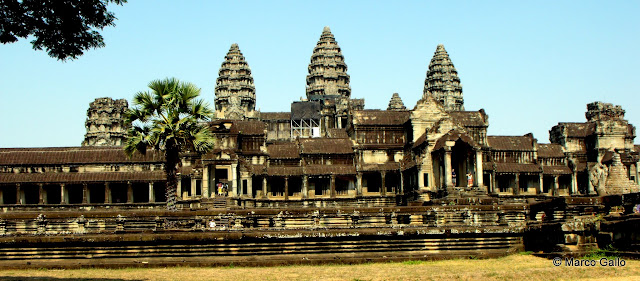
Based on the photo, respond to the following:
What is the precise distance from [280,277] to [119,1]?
29.8 feet

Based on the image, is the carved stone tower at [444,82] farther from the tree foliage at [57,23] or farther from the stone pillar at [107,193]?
the tree foliage at [57,23]

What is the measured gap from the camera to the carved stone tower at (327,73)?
111 m

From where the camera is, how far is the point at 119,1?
16.6 m

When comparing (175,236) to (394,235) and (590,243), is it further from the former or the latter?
(590,243)

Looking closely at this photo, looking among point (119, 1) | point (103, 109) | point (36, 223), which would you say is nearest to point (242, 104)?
point (103, 109)

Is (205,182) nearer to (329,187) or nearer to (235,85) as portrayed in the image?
(329,187)

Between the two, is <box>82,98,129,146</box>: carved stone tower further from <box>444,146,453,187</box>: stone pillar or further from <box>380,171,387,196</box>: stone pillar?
<box>444,146,453,187</box>: stone pillar

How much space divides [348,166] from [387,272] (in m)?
33.2

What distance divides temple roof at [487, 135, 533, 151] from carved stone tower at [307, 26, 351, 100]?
163 ft

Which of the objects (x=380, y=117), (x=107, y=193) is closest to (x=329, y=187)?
(x=380, y=117)

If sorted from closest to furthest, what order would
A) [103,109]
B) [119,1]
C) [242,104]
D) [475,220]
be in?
[119,1] → [475,220] → [103,109] → [242,104]

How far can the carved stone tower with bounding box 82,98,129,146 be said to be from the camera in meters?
86.9

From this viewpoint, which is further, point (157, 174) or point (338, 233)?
point (157, 174)

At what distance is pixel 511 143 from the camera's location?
60812 millimetres
